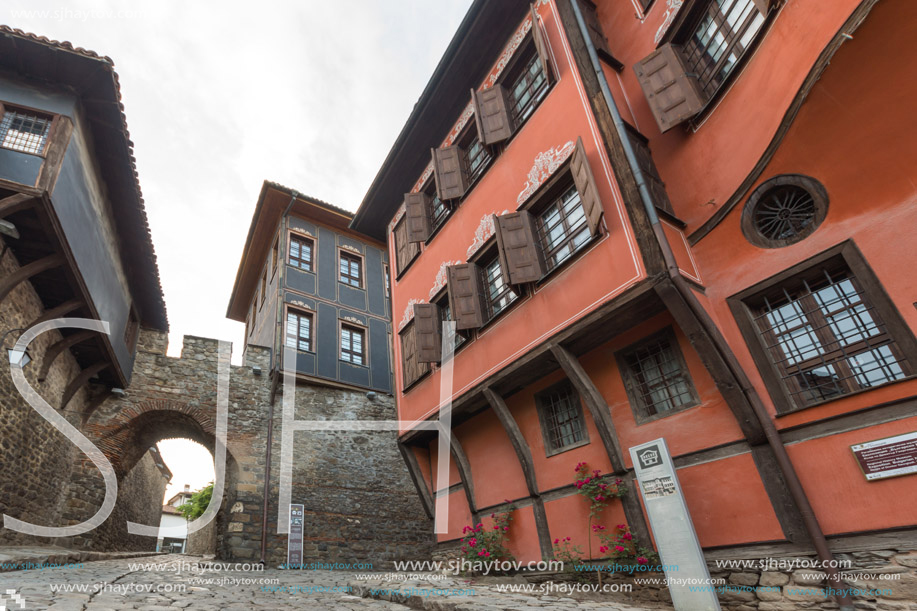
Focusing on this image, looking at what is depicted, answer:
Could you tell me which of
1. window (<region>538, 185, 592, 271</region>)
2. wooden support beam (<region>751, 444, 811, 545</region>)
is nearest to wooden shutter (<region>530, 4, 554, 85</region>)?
window (<region>538, 185, 592, 271</region>)

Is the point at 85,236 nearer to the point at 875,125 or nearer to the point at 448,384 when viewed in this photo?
the point at 448,384

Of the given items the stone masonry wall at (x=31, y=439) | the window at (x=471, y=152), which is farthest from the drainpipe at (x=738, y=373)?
the stone masonry wall at (x=31, y=439)

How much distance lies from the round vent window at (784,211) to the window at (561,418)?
2999 mm

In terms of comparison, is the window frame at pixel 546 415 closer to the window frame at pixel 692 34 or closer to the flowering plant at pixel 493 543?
the flowering plant at pixel 493 543

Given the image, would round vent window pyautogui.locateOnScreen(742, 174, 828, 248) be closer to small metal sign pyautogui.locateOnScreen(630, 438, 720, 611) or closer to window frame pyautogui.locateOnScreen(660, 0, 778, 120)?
window frame pyautogui.locateOnScreen(660, 0, 778, 120)

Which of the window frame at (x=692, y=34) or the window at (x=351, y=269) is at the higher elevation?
the window at (x=351, y=269)

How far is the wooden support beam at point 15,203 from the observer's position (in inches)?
289

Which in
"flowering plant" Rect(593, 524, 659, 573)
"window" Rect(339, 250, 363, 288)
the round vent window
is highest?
"window" Rect(339, 250, 363, 288)

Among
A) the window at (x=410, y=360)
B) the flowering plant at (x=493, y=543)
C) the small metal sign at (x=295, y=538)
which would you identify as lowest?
the flowering plant at (x=493, y=543)

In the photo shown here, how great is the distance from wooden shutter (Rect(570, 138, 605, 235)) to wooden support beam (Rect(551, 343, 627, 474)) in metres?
1.58

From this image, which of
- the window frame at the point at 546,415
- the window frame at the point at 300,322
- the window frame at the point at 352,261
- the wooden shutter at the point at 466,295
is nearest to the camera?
the window frame at the point at 546,415

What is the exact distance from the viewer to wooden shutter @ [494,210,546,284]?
6.94 meters

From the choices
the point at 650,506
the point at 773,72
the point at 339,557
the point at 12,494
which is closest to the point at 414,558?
the point at 339,557

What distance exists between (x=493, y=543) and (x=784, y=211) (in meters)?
5.67
